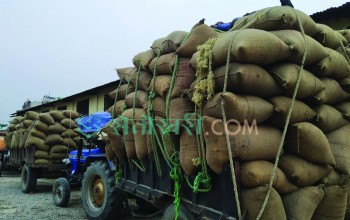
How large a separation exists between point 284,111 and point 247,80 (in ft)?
1.40

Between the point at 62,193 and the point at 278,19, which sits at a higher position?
the point at 278,19

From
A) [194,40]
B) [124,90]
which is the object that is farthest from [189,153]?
[124,90]

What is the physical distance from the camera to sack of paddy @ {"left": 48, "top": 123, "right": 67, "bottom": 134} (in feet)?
29.6

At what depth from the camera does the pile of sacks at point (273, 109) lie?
258 centimetres

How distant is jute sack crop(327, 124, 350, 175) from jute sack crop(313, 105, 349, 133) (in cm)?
6

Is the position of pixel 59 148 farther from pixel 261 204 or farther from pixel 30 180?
pixel 261 204

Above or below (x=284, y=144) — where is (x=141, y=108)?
above

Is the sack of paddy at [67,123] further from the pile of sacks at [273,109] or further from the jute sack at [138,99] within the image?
the pile of sacks at [273,109]

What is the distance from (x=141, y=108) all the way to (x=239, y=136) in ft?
6.41

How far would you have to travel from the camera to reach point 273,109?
2748mm

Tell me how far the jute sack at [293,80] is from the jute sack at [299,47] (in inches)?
3.2

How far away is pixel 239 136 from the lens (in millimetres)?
2545

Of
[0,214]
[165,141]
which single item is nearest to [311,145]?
[165,141]

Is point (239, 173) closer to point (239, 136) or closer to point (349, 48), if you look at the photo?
point (239, 136)
